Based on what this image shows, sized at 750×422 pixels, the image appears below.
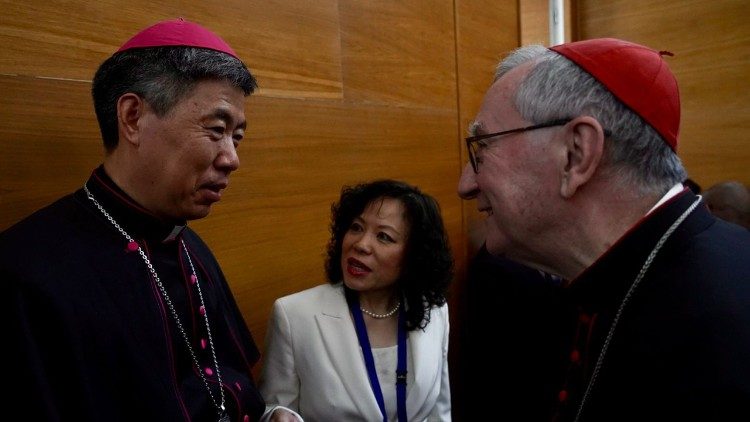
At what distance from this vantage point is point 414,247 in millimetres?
2752

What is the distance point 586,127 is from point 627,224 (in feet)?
0.82

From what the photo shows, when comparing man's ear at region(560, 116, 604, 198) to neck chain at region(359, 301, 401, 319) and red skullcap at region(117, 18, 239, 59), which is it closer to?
red skullcap at region(117, 18, 239, 59)

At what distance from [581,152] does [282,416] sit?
4.35ft

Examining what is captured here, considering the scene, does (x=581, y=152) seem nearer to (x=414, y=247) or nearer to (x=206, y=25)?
(x=414, y=247)

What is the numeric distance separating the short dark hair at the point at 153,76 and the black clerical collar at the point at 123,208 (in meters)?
0.10

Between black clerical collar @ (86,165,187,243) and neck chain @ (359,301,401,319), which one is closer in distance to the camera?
black clerical collar @ (86,165,187,243)

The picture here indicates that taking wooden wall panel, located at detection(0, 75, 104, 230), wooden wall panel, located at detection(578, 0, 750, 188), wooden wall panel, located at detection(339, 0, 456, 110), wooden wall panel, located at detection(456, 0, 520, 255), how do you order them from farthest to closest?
wooden wall panel, located at detection(578, 0, 750, 188) < wooden wall panel, located at detection(456, 0, 520, 255) < wooden wall panel, located at detection(339, 0, 456, 110) < wooden wall panel, located at detection(0, 75, 104, 230)

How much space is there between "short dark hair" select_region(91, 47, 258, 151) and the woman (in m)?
1.23

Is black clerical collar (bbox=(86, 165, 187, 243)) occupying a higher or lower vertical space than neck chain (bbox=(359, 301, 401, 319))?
higher

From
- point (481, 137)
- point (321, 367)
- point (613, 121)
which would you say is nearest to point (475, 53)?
point (321, 367)

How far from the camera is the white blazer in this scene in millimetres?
2418

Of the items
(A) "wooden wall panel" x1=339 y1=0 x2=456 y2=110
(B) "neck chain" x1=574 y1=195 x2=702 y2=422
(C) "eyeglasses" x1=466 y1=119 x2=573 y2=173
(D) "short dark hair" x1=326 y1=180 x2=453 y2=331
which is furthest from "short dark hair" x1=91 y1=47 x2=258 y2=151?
(A) "wooden wall panel" x1=339 y1=0 x2=456 y2=110

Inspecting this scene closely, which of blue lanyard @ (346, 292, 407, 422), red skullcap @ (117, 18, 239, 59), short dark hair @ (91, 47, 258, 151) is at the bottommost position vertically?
blue lanyard @ (346, 292, 407, 422)

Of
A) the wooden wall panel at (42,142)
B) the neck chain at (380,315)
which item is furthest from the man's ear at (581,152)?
the wooden wall panel at (42,142)
